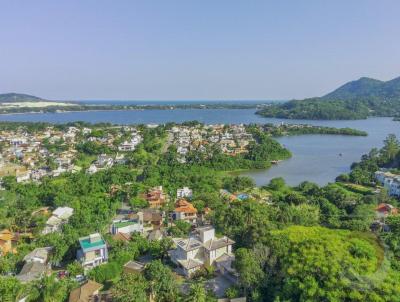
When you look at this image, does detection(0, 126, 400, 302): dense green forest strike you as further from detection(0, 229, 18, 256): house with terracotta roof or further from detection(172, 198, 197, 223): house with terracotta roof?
detection(172, 198, 197, 223): house with terracotta roof

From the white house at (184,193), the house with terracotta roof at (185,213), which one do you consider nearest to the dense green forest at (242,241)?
the white house at (184,193)

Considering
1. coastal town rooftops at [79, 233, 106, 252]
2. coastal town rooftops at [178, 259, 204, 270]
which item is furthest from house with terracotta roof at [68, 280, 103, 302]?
coastal town rooftops at [178, 259, 204, 270]


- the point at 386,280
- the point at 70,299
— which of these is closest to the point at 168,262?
the point at 70,299

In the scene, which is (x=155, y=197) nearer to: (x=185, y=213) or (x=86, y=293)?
(x=185, y=213)

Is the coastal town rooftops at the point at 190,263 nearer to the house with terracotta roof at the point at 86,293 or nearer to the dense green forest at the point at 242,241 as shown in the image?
the dense green forest at the point at 242,241

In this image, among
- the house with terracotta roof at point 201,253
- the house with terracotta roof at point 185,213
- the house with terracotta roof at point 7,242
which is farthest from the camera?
the house with terracotta roof at point 185,213

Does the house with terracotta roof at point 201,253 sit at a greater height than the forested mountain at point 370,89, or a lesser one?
lesser
